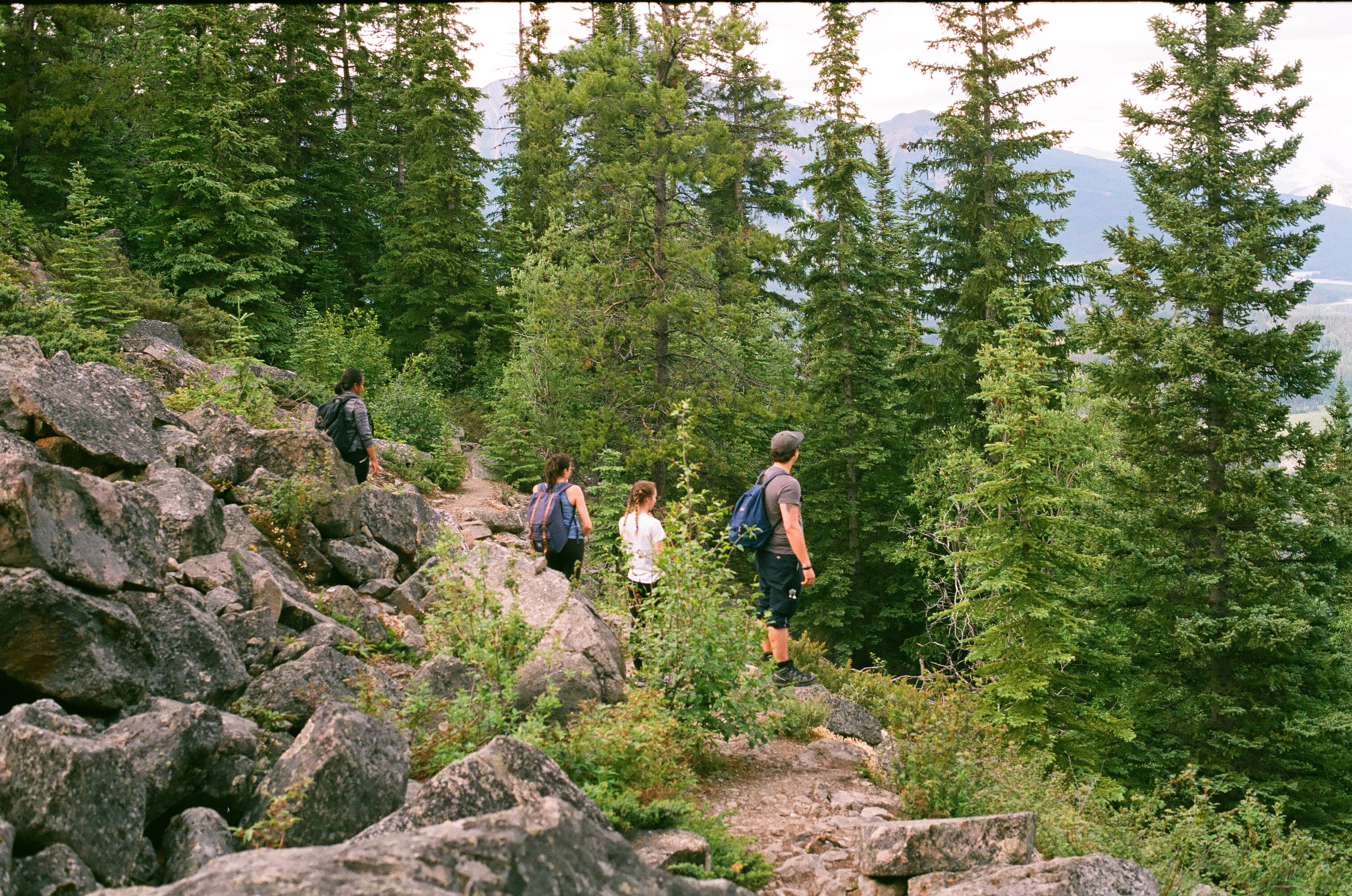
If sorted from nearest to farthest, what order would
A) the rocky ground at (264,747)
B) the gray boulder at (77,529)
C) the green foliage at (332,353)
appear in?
1. the rocky ground at (264,747)
2. the gray boulder at (77,529)
3. the green foliage at (332,353)

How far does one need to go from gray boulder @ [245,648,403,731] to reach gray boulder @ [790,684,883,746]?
4.00 meters

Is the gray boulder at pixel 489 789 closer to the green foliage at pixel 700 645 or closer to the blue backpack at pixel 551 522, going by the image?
the green foliage at pixel 700 645

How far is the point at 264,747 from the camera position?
4.99 metres

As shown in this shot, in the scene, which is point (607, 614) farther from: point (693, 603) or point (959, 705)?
point (959, 705)

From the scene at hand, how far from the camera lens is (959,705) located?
6719 millimetres

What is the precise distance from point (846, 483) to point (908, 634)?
209 inches

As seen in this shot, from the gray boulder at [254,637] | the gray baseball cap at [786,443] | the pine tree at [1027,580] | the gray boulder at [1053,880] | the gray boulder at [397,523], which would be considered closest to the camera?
the gray boulder at [1053,880]

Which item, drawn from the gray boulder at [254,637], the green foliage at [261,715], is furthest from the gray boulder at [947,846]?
the gray boulder at [254,637]

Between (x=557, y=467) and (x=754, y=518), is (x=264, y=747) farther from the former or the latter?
(x=754, y=518)

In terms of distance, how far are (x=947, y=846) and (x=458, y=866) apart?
3361 millimetres

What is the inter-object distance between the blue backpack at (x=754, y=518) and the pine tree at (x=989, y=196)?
16203 mm

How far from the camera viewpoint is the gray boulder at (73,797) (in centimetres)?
359

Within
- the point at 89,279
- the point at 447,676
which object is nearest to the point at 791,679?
the point at 447,676

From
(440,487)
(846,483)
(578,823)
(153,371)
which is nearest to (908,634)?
(846,483)
